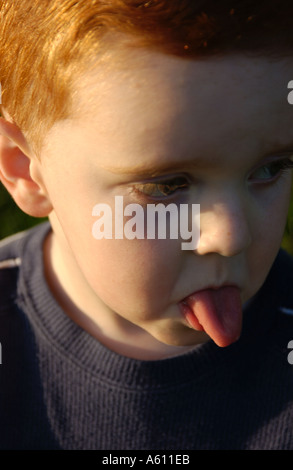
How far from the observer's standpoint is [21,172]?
1.51 meters

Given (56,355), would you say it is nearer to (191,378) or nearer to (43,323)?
(43,323)

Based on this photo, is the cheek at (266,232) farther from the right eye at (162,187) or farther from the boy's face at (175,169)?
the right eye at (162,187)

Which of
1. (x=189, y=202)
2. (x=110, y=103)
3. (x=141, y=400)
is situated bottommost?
(x=141, y=400)

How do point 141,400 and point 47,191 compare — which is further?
point 141,400

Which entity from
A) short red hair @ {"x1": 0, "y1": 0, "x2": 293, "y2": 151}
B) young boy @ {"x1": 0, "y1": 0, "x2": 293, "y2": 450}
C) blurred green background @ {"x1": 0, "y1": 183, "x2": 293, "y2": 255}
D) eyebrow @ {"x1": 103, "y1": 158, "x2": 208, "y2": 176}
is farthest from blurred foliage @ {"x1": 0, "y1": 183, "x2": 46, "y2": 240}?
eyebrow @ {"x1": 103, "y1": 158, "x2": 208, "y2": 176}

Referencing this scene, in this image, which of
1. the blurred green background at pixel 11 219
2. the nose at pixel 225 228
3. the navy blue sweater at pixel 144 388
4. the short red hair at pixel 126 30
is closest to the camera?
the short red hair at pixel 126 30

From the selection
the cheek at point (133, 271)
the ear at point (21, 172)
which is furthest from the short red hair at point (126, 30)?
the cheek at point (133, 271)

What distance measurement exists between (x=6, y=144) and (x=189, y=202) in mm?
444

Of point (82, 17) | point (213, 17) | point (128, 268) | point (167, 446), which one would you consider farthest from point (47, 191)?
point (167, 446)

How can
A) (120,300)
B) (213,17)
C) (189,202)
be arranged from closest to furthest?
1. (213,17)
2. (189,202)
3. (120,300)

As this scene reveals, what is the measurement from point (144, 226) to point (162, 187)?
8cm

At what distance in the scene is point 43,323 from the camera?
174 centimetres

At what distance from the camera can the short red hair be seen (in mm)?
1127

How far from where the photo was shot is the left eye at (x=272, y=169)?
1.33 meters
